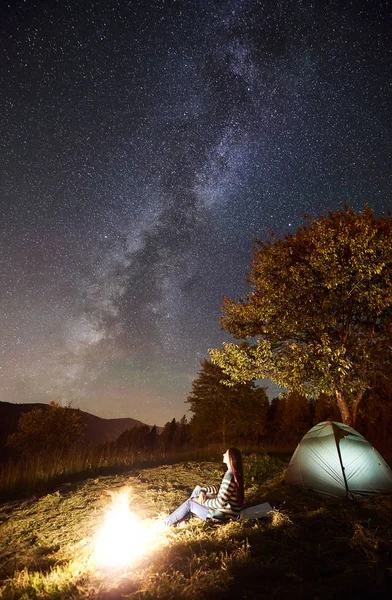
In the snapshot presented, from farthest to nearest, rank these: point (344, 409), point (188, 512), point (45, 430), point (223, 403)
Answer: point (45, 430)
point (223, 403)
point (344, 409)
point (188, 512)

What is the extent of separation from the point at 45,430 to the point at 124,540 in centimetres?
3744

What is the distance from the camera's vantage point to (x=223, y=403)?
30828 millimetres

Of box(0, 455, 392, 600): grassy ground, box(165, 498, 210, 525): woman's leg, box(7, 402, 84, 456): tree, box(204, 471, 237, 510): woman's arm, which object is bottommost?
box(0, 455, 392, 600): grassy ground

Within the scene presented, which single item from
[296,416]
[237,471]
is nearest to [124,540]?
[237,471]

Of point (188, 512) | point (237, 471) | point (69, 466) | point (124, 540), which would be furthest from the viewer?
point (69, 466)

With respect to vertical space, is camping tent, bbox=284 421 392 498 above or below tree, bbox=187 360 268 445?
below

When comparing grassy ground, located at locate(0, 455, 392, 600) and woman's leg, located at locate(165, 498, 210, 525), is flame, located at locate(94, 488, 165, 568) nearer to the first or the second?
grassy ground, located at locate(0, 455, 392, 600)

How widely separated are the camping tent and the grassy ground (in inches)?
30.5

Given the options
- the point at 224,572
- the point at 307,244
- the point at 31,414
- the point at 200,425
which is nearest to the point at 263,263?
the point at 307,244

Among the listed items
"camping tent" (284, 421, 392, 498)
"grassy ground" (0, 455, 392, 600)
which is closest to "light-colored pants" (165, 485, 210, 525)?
"grassy ground" (0, 455, 392, 600)

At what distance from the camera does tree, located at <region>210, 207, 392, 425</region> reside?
1132 centimetres

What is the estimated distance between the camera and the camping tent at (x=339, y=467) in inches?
359

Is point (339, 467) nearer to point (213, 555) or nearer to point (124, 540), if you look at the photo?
point (213, 555)

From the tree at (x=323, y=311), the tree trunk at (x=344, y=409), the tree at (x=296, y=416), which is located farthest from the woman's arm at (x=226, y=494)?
the tree at (x=296, y=416)
